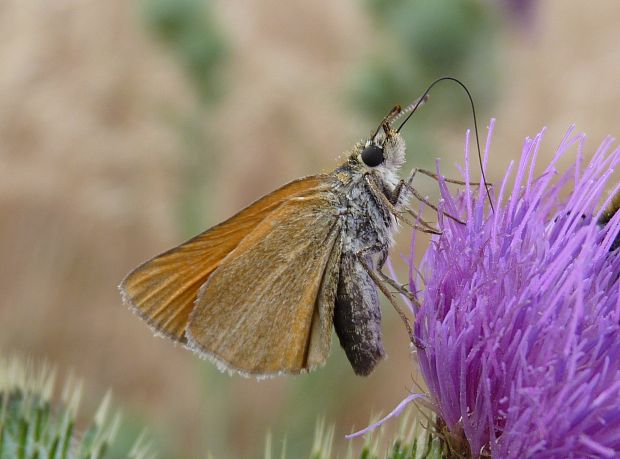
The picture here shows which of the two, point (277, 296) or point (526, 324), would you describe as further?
point (277, 296)

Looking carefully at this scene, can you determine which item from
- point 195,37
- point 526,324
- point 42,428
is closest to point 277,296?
point 526,324

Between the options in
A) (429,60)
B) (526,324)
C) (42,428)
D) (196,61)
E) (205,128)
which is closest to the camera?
(526,324)

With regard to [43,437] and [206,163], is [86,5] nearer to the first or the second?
[206,163]

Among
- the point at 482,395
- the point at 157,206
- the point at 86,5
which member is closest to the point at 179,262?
the point at 482,395

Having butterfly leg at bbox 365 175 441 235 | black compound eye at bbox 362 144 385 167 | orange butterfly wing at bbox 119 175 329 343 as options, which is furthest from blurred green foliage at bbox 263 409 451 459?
black compound eye at bbox 362 144 385 167

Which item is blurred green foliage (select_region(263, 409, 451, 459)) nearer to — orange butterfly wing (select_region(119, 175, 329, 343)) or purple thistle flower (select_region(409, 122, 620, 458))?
purple thistle flower (select_region(409, 122, 620, 458))

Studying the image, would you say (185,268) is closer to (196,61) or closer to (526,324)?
(526,324)
